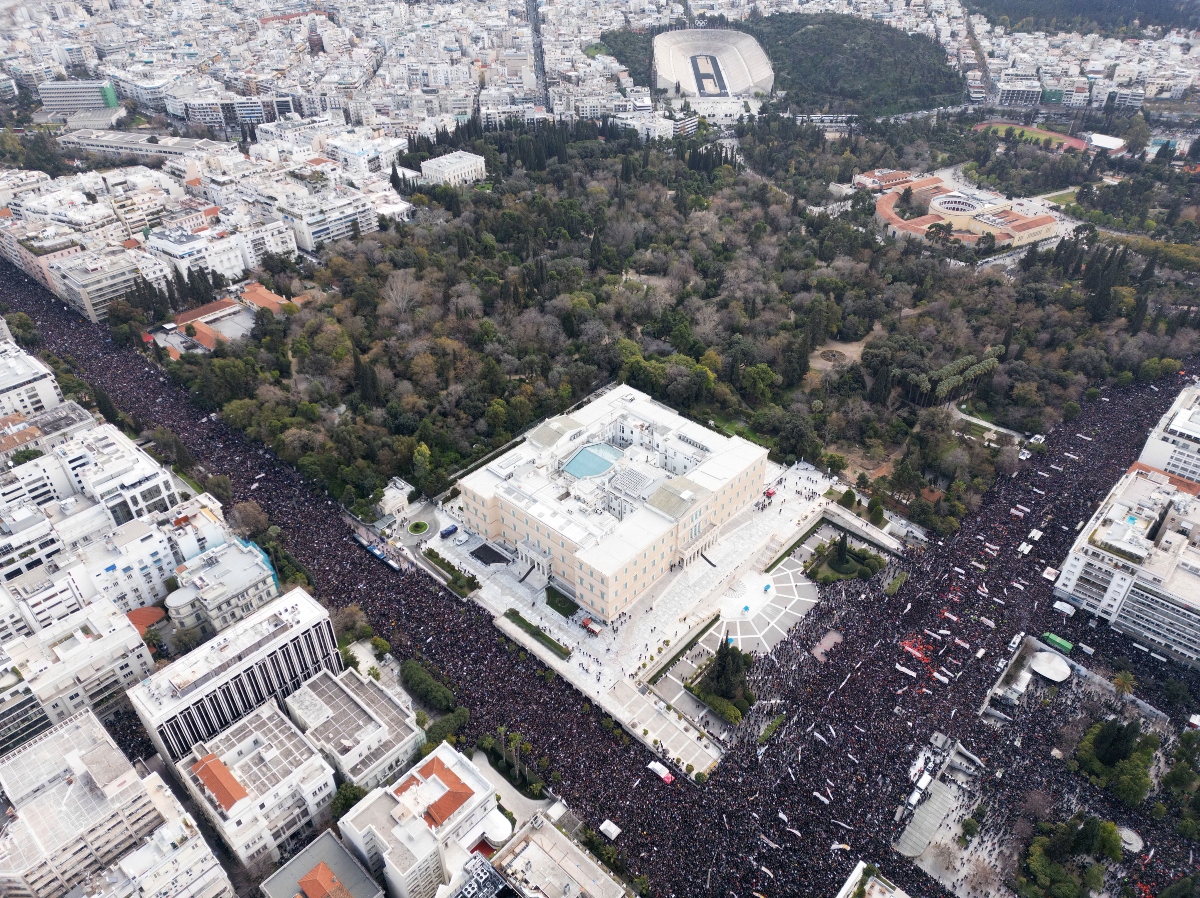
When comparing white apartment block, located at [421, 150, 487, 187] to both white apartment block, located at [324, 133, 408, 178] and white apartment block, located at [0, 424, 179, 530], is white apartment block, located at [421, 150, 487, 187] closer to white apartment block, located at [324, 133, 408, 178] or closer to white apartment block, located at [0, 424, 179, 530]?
white apartment block, located at [324, 133, 408, 178]

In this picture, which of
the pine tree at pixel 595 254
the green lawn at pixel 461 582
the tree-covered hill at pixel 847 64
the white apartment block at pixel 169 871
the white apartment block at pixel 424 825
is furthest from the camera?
the tree-covered hill at pixel 847 64

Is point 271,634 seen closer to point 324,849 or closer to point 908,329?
point 324,849

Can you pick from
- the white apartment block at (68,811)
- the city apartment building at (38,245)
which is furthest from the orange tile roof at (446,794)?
the city apartment building at (38,245)

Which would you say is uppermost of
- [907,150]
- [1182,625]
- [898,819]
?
[907,150]

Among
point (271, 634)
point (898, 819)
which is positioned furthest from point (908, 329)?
point (271, 634)

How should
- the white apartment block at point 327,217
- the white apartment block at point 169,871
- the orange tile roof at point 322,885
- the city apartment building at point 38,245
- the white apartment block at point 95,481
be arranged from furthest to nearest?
the white apartment block at point 327,217 → the city apartment building at point 38,245 → the white apartment block at point 95,481 → the orange tile roof at point 322,885 → the white apartment block at point 169,871

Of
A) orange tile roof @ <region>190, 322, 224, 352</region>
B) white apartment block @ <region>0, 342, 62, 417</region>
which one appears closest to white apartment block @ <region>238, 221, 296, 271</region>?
orange tile roof @ <region>190, 322, 224, 352</region>

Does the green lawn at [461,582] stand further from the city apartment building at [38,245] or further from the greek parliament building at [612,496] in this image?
the city apartment building at [38,245]
